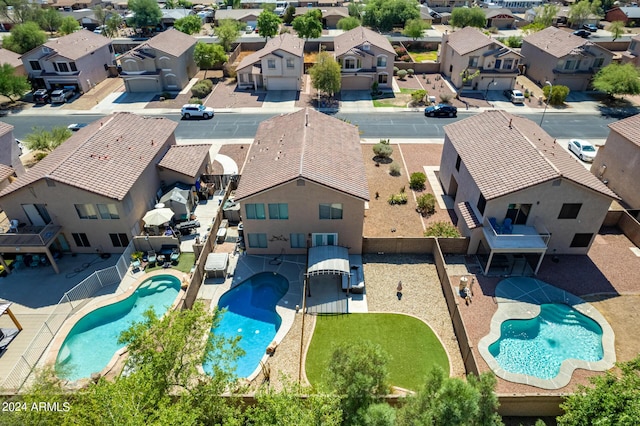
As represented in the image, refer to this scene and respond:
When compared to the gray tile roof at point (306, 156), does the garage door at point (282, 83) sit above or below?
below

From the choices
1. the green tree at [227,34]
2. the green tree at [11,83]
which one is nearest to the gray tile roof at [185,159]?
the green tree at [11,83]

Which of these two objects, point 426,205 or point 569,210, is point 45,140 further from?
point 569,210

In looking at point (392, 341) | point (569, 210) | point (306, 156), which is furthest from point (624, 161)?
point (306, 156)

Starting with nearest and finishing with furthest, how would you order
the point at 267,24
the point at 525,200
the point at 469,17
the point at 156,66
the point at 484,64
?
1. the point at 525,200
2. the point at 484,64
3. the point at 156,66
4. the point at 267,24
5. the point at 469,17

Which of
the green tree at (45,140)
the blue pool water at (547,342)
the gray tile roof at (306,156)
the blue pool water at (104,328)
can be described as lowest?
the blue pool water at (104,328)

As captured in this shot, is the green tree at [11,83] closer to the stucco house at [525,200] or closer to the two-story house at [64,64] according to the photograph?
the two-story house at [64,64]

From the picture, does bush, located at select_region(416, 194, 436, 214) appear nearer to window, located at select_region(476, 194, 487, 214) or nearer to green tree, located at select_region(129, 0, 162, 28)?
window, located at select_region(476, 194, 487, 214)
